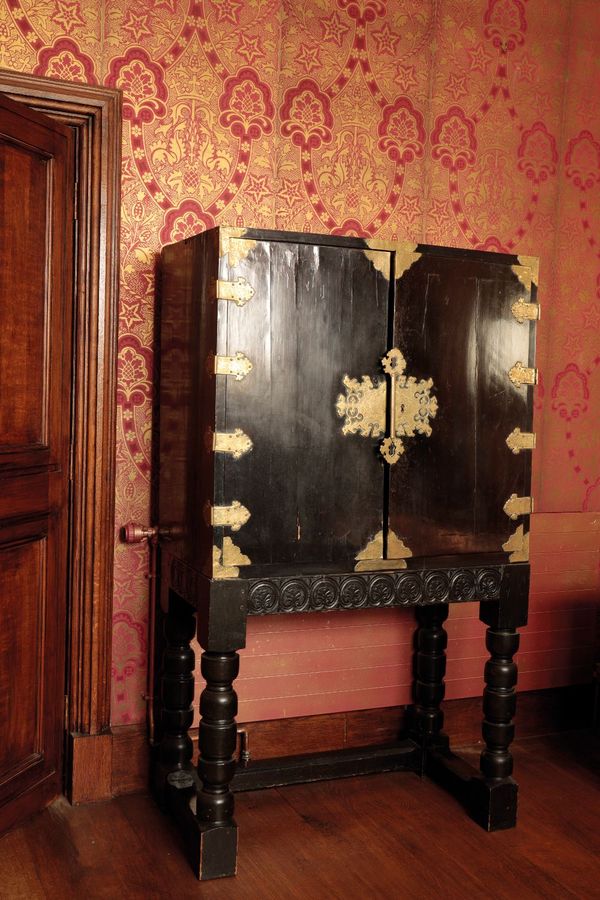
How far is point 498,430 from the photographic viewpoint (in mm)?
2916

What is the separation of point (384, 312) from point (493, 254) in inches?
17.5

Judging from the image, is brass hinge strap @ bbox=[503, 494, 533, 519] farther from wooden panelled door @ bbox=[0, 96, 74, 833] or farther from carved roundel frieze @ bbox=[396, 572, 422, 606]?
wooden panelled door @ bbox=[0, 96, 74, 833]

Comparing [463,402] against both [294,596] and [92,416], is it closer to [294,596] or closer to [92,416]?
[294,596]

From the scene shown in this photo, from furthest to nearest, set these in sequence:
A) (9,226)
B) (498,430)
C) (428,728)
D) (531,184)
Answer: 1. (531,184)
2. (428,728)
3. (498,430)
4. (9,226)

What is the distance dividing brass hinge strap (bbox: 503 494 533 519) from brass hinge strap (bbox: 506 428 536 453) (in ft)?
0.52

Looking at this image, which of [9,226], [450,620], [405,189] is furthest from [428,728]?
[9,226]

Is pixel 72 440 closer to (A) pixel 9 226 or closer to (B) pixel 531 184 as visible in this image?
(A) pixel 9 226

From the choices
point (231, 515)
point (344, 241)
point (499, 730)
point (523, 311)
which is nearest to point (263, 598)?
point (231, 515)

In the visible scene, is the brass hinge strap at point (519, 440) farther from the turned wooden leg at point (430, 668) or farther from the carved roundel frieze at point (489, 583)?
the turned wooden leg at point (430, 668)

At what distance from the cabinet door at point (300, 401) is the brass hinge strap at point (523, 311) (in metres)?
0.47

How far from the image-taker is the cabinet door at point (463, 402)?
2789 millimetres

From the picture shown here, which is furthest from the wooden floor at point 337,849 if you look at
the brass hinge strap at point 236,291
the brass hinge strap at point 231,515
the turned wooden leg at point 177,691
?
the brass hinge strap at point 236,291

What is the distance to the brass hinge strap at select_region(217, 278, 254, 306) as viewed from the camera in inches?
99.7

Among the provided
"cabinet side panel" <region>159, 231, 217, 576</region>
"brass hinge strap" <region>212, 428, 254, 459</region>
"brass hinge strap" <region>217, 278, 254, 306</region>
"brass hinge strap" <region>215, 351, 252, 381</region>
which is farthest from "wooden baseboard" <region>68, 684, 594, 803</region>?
"brass hinge strap" <region>217, 278, 254, 306</region>
